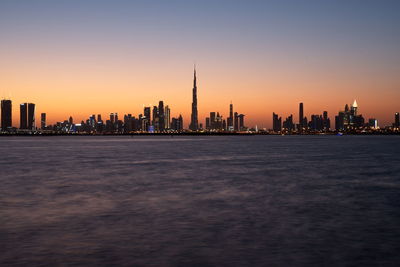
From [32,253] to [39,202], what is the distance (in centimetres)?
1087

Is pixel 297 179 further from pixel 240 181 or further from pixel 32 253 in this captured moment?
pixel 32 253

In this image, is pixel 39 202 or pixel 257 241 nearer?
pixel 257 241

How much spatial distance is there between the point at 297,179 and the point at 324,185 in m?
4.13

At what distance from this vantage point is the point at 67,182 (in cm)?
3362

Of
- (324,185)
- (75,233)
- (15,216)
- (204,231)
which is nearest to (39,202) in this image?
(15,216)

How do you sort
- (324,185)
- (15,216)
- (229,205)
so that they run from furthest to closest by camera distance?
(324,185) → (229,205) → (15,216)

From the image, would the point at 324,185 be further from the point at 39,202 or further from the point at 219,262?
the point at 219,262

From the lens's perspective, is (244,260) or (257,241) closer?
(244,260)

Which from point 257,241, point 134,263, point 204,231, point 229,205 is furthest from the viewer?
point 229,205

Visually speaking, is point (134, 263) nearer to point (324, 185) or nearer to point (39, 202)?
point (39, 202)

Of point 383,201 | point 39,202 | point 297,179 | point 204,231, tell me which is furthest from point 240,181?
point 204,231

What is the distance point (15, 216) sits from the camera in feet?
62.1

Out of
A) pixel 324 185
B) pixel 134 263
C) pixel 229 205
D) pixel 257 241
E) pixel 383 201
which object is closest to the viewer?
pixel 134 263

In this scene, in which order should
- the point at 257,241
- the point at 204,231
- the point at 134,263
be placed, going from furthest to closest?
the point at 204,231 → the point at 257,241 → the point at 134,263
